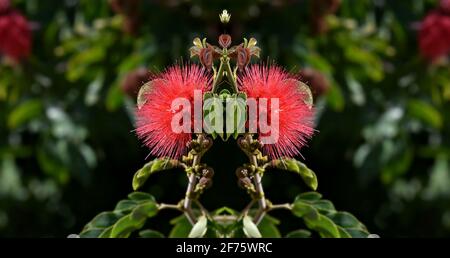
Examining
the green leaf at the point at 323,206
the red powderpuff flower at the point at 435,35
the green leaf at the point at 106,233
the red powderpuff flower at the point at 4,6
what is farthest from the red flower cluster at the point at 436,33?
the green leaf at the point at 106,233

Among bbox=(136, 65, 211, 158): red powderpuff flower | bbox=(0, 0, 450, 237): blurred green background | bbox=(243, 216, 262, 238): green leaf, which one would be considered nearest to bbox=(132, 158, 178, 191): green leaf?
bbox=(136, 65, 211, 158): red powderpuff flower

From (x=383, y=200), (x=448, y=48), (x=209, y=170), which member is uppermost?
(x=448, y=48)

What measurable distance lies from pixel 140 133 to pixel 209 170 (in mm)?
109

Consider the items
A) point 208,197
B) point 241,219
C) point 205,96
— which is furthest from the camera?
point 208,197

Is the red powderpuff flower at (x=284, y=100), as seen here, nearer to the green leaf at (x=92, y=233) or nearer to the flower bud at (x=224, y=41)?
the flower bud at (x=224, y=41)

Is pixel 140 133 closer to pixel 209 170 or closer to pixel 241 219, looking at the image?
pixel 209 170

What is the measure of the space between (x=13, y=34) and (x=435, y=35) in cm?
123

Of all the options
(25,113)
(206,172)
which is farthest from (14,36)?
(206,172)

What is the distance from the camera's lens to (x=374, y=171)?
2.12 metres

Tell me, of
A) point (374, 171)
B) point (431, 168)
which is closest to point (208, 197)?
point (374, 171)

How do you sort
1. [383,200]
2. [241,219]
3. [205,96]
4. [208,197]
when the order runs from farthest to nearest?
[383,200] → [208,197] → [241,219] → [205,96]

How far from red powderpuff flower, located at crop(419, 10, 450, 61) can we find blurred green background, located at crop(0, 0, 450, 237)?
43 mm

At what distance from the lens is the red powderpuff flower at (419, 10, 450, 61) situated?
6.92 ft

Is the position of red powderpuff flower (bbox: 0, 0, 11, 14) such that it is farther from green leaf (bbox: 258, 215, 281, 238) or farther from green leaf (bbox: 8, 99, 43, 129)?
green leaf (bbox: 258, 215, 281, 238)
